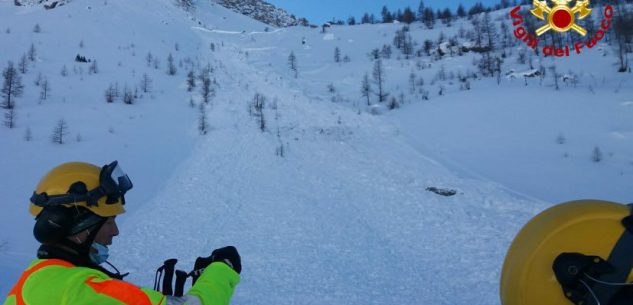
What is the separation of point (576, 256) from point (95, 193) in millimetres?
1789

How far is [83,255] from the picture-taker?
1.73 m

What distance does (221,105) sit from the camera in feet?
47.0

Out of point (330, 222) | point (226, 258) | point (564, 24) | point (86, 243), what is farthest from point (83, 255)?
point (564, 24)

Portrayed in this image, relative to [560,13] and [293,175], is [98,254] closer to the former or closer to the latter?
[293,175]

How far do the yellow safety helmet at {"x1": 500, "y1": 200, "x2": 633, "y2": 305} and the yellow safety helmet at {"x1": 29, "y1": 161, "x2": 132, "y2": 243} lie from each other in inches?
64.4

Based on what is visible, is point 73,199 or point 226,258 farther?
point 226,258

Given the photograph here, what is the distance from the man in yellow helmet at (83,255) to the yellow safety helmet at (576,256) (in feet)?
3.96

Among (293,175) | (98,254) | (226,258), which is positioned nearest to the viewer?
(98,254)

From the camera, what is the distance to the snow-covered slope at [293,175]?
512 centimetres

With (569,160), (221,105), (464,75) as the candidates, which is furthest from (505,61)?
(221,105)

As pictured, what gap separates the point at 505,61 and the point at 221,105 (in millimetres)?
14467

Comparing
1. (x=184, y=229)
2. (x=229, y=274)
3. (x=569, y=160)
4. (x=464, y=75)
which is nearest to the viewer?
(x=229, y=274)

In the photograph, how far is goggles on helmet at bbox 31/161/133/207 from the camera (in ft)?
5.72

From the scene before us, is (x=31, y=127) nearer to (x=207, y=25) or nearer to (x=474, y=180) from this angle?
(x=474, y=180)
